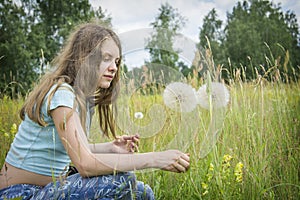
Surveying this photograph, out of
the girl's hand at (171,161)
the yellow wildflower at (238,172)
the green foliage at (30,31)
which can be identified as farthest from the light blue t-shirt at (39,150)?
the green foliage at (30,31)

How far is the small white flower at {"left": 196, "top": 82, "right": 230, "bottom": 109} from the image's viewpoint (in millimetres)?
1596

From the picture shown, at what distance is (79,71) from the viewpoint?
4.93 ft

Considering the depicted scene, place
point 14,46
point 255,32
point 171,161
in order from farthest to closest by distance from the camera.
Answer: point 255,32, point 14,46, point 171,161

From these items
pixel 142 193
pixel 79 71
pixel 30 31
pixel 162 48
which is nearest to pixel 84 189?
pixel 142 193

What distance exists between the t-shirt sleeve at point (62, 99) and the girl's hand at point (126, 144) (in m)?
0.35

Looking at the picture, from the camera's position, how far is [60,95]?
1.37 meters

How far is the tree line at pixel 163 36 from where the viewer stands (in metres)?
1.78

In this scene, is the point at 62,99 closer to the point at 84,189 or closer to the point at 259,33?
the point at 84,189

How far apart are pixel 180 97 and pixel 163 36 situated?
26cm

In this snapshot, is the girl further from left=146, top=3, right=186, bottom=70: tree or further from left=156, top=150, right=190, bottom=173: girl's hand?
left=146, top=3, right=186, bottom=70: tree

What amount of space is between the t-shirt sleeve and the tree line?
35 cm

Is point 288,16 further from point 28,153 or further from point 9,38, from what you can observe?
point 28,153

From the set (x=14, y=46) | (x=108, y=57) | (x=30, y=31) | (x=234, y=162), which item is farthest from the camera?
(x=30, y=31)

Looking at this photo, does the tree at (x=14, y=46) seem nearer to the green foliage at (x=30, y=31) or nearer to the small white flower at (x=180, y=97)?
the green foliage at (x=30, y=31)
